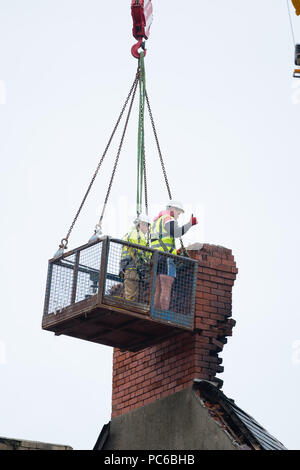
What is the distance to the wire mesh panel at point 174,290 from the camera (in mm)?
16984

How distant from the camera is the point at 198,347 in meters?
17.7

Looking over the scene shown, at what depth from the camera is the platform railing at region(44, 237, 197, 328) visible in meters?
16.7

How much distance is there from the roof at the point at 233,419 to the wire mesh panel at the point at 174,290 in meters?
0.93

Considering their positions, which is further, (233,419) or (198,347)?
(198,347)

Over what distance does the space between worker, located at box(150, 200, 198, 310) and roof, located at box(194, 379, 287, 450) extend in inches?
50.6

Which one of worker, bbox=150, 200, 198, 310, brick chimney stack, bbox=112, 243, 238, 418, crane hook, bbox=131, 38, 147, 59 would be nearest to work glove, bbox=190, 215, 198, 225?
worker, bbox=150, 200, 198, 310

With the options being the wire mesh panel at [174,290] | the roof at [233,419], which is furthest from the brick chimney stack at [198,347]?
the wire mesh panel at [174,290]

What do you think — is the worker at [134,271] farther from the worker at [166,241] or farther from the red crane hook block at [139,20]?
the red crane hook block at [139,20]

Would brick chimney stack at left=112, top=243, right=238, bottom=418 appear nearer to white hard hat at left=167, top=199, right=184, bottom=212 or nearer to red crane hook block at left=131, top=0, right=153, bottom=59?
white hard hat at left=167, top=199, right=184, bottom=212

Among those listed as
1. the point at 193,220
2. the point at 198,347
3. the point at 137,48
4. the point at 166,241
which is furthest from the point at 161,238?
the point at 137,48

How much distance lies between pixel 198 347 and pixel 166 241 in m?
1.50

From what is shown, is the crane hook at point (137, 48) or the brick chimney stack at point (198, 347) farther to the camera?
the crane hook at point (137, 48)

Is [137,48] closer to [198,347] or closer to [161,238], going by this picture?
[161,238]
